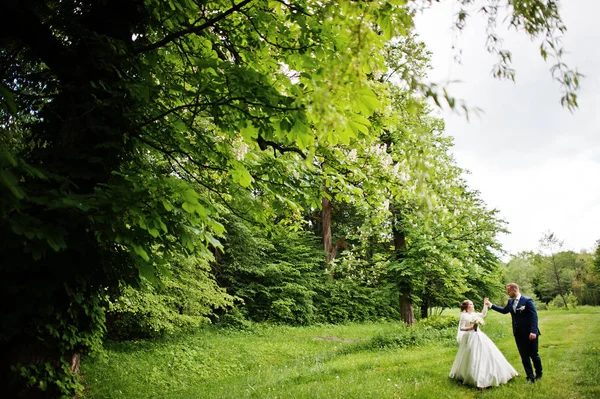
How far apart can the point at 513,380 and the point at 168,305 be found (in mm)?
10939

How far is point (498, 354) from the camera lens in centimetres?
723

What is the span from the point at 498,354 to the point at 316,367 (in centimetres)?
479

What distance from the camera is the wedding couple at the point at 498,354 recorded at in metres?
6.84

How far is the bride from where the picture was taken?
692 centimetres

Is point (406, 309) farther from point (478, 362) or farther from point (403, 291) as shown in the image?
point (478, 362)

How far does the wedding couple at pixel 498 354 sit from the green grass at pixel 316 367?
0.63 feet

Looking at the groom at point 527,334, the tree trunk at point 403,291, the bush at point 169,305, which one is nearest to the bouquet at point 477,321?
the groom at point 527,334

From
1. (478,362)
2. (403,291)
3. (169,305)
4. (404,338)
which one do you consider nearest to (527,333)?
(478,362)

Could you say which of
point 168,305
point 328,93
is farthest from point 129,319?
point 328,93

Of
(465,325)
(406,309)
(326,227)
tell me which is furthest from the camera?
(326,227)

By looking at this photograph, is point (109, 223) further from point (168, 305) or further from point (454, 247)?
point (454, 247)

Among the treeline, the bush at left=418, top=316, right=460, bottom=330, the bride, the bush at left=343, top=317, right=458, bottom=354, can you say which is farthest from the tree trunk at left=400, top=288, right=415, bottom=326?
the treeline

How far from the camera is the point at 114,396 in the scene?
29.2 ft

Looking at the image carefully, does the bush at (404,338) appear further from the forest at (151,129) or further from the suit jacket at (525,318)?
the forest at (151,129)
